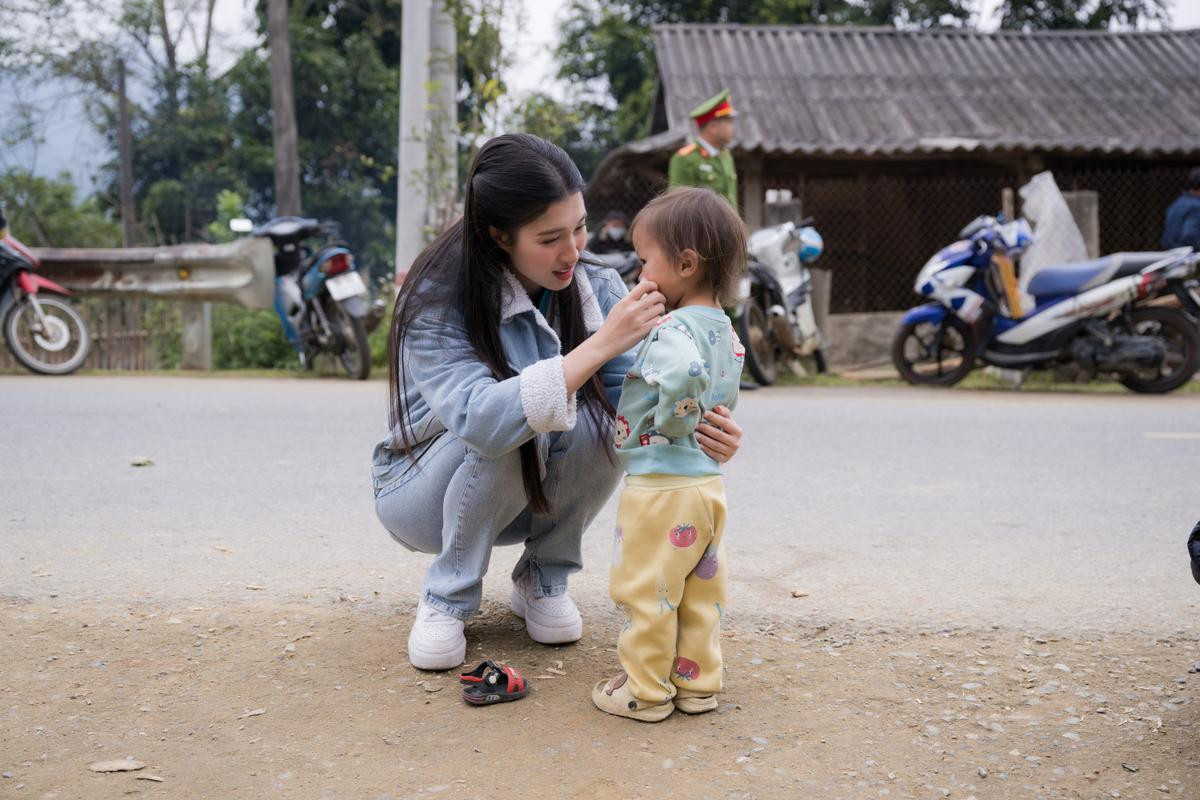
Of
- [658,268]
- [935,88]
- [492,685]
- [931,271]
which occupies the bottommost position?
[492,685]

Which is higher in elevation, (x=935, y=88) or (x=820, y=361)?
(x=935, y=88)

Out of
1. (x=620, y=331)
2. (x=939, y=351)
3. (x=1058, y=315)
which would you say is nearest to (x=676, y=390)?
(x=620, y=331)

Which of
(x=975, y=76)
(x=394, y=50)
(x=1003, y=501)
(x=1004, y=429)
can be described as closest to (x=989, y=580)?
(x=1003, y=501)

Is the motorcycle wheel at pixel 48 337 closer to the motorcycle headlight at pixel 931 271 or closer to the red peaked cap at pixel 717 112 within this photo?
the red peaked cap at pixel 717 112

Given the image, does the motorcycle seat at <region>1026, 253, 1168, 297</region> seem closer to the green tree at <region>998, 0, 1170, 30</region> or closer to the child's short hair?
the child's short hair

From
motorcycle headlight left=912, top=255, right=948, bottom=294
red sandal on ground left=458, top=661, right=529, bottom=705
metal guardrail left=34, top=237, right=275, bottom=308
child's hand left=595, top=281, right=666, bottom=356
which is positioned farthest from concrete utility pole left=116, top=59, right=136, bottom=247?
child's hand left=595, top=281, right=666, bottom=356

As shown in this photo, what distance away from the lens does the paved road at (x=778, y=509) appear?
3.16 meters

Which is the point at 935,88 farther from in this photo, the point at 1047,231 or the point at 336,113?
the point at 336,113

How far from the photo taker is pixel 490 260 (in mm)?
2482

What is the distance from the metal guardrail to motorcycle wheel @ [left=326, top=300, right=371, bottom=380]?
0.90 metres

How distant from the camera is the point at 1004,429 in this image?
6.22 m

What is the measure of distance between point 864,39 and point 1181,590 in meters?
13.2

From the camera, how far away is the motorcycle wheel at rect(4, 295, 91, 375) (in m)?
8.16

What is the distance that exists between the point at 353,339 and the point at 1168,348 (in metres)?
5.80
